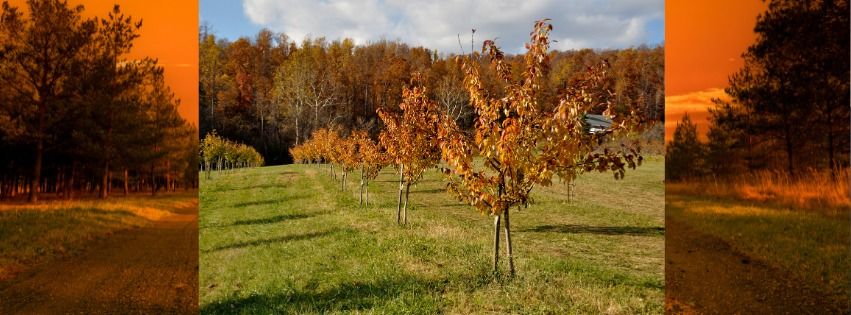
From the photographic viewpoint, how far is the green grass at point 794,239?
4031 mm

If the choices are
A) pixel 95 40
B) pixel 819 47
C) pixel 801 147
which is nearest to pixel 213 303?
pixel 95 40

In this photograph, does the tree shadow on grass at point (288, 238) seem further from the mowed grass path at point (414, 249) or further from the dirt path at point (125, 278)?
the dirt path at point (125, 278)

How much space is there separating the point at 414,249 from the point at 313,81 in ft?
11.8

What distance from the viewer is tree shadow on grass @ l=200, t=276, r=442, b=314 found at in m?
4.93

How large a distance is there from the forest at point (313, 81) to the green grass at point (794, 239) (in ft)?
11.4

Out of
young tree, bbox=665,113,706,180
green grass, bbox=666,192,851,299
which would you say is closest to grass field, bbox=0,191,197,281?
young tree, bbox=665,113,706,180

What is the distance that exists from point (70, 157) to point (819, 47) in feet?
21.5

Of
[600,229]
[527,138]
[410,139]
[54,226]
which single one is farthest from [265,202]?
[527,138]

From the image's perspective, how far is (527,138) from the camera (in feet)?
14.8

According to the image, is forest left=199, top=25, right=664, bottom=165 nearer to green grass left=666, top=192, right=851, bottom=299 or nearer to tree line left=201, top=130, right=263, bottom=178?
tree line left=201, top=130, right=263, bottom=178

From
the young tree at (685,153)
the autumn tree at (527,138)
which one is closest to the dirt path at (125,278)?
the autumn tree at (527,138)

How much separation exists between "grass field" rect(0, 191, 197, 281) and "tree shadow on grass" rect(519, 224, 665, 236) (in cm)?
571

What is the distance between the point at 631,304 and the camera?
16.5ft

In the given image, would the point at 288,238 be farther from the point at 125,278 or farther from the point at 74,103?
the point at 74,103
